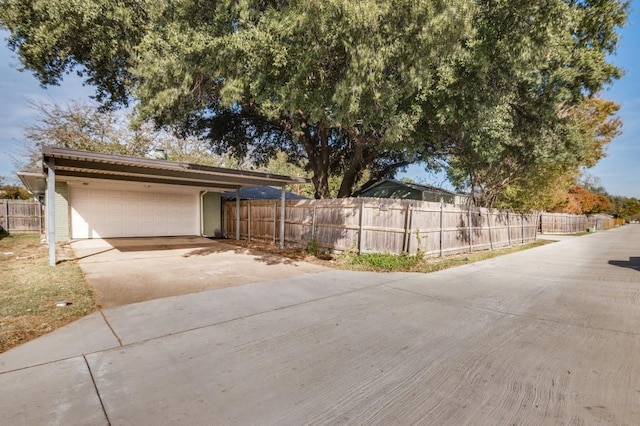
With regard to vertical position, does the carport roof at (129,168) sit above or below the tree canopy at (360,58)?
below

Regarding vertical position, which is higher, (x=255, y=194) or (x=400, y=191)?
(x=400, y=191)

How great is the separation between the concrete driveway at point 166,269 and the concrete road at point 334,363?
791mm

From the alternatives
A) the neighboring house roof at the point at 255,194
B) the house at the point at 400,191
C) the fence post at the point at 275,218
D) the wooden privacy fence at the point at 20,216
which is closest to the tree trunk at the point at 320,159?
the fence post at the point at 275,218

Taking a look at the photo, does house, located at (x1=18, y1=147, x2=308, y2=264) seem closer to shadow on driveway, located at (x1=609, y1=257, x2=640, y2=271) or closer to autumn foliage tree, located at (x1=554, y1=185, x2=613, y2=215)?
shadow on driveway, located at (x1=609, y1=257, x2=640, y2=271)

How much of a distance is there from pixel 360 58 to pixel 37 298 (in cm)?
659

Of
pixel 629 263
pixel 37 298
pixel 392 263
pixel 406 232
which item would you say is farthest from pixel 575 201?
pixel 37 298

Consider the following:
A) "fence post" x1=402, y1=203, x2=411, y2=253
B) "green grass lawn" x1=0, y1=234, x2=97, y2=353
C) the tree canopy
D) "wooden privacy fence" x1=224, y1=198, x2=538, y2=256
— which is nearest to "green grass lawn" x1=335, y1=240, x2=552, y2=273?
"fence post" x1=402, y1=203, x2=411, y2=253

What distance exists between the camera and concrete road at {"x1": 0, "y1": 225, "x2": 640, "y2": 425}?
2.32 metres

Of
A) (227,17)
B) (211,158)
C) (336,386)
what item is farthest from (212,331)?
Result: (211,158)

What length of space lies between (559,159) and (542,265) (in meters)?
4.15

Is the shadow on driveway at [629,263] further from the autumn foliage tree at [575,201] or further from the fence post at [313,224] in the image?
the autumn foliage tree at [575,201]

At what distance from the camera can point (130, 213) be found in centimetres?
1460

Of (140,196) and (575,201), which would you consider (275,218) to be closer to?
(140,196)

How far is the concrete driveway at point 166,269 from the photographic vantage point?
5.72m
